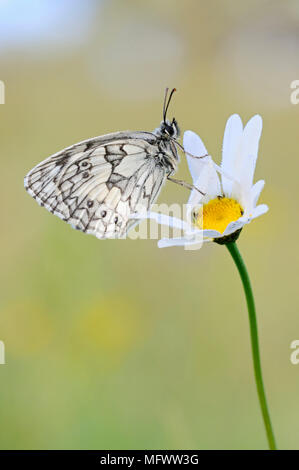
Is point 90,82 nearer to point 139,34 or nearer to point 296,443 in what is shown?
point 139,34

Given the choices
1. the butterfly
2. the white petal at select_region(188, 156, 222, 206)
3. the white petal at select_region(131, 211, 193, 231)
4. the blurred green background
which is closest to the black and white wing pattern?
the butterfly

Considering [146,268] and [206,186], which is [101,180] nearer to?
[206,186]

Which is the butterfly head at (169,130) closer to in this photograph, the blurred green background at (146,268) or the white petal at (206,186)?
the white petal at (206,186)

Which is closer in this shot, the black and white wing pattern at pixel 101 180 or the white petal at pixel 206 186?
the white petal at pixel 206 186

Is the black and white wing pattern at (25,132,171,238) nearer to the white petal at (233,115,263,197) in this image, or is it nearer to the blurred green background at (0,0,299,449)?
the white petal at (233,115,263,197)

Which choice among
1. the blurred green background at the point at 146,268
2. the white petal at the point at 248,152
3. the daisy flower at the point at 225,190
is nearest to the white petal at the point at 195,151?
the daisy flower at the point at 225,190
